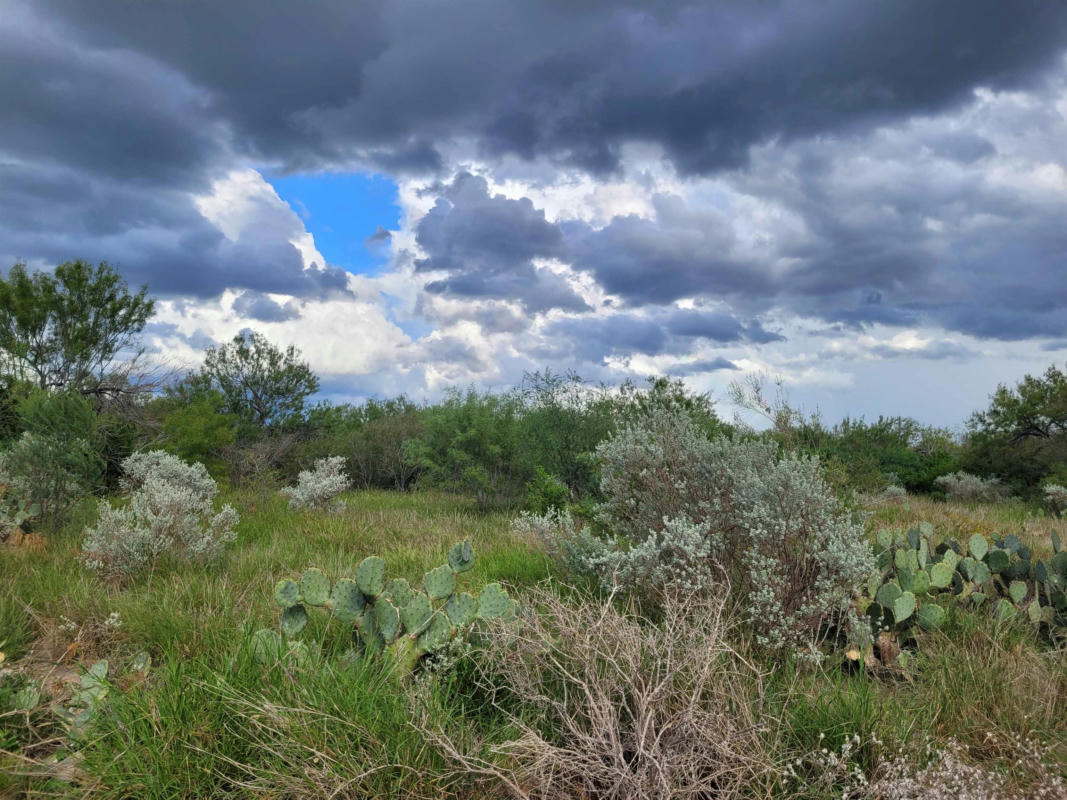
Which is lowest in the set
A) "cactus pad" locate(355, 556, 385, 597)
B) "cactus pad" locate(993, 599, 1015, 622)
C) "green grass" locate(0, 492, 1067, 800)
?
"green grass" locate(0, 492, 1067, 800)

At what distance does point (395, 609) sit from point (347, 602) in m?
0.32

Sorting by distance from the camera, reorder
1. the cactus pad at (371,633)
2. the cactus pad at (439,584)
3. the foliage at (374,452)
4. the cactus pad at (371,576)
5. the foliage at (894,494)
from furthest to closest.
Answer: the foliage at (374,452) < the foliage at (894,494) < the cactus pad at (439,584) < the cactus pad at (371,576) < the cactus pad at (371,633)

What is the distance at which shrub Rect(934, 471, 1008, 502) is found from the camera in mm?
17406

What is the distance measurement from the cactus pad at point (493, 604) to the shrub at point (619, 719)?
0.30 meters

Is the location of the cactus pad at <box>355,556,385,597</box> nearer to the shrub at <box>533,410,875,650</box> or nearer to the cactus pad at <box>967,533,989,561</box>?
the shrub at <box>533,410,875,650</box>

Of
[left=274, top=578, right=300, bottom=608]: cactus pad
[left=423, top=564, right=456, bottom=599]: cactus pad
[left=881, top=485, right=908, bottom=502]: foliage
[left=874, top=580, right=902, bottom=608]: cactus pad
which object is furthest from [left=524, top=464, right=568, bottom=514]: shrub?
[left=881, top=485, right=908, bottom=502]: foliage

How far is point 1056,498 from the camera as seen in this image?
15.2 meters

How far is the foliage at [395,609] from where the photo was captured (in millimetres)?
3902

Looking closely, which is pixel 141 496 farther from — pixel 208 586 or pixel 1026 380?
pixel 1026 380

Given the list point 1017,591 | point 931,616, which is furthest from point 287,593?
point 1017,591

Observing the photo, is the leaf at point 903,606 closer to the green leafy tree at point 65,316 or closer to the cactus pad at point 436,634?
the cactus pad at point 436,634

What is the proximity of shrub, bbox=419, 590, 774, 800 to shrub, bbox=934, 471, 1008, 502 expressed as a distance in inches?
655

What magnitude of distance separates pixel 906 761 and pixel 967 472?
1933 cm

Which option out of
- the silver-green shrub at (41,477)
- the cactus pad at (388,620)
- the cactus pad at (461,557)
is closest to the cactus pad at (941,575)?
the cactus pad at (461,557)
